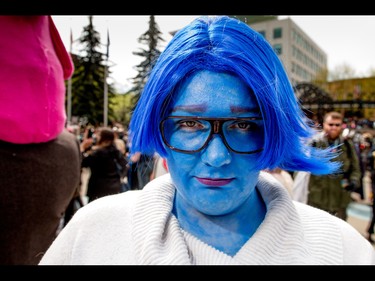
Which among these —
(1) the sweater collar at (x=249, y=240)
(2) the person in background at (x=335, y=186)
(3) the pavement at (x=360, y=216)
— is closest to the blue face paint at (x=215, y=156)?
(1) the sweater collar at (x=249, y=240)

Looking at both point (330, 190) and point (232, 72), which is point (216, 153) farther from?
point (330, 190)

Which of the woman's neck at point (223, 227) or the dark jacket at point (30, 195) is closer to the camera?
the woman's neck at point (223, 227)

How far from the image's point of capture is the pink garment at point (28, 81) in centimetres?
142

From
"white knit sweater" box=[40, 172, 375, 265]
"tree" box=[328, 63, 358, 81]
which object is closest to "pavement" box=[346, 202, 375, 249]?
"white knit sweater" box=[40, 172, 375, 265]

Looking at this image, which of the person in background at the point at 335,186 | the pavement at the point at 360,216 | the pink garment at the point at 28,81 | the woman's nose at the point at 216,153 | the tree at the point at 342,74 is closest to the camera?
the woman's nose at the point at 216,153

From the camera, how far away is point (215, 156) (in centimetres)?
92

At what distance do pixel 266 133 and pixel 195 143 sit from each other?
0.65 feet

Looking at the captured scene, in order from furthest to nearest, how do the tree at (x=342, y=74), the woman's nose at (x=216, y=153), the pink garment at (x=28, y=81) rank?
the tree at (x=342, y=74) → the pink garment at (x=28, y=81) → the woman's nose at (x=216, y=153)

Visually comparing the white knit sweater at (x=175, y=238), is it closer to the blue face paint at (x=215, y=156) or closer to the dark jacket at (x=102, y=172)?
the blue face paint at (x=215, y=156)

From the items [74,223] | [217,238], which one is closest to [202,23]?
[217,238]

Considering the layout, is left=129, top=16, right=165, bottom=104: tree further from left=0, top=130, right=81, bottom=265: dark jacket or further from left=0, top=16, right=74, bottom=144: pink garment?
left=0, top=130, right=81, bottom=265: dark jacket

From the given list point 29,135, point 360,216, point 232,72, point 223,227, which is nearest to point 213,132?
point 232,72

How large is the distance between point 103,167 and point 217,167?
4.04m

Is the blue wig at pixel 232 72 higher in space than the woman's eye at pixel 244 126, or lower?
higher
